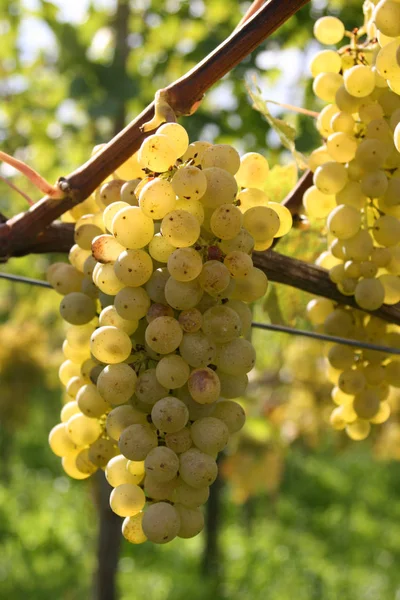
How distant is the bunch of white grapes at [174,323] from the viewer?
0.52m

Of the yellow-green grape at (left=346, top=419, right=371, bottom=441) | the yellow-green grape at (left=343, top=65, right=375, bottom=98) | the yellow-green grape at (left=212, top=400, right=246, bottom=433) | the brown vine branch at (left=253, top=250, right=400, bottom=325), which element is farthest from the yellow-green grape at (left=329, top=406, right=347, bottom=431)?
the yellow-green grape at (left=343, top=65, right=375, bottom=98)

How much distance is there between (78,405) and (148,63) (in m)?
2.11

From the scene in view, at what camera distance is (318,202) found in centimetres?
73

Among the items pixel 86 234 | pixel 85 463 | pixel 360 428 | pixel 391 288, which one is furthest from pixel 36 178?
pixel 360 428

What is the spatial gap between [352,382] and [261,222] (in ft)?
0.88

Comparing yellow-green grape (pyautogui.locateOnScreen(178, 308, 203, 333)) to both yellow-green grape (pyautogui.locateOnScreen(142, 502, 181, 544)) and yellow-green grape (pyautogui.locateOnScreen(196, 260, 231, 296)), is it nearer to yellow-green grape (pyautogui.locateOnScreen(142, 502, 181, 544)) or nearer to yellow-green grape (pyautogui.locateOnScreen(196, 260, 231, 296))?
yellow-green grape (pyautogui.locateOnScreen(196, 260, 231, 296))

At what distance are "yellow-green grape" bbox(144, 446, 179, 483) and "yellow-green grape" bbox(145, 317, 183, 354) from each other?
0.25 ft

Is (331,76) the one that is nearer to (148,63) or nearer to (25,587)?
(148,63)

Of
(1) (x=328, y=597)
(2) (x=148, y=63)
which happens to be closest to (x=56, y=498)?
(1) (x=328, y=597)

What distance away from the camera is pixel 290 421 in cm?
270

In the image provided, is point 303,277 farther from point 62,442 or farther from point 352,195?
point 62,442

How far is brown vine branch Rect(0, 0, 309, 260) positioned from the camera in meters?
0.53

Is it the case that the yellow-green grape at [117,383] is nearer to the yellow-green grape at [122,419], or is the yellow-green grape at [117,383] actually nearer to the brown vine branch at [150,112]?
the yellow-green grape at [122,419]

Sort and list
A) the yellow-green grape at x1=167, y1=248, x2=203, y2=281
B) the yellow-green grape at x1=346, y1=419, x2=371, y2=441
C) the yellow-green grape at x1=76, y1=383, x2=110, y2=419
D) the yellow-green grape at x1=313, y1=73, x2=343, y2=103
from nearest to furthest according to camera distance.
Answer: the yellow-green grape at x1=167, y1=248, x2=203, y2=281 < the yellow-green grape at x1=76, y1=383, x2=110, y2=419 < the yellow-green grape at x1=313, y1=73, x2=343, y2=103 < the yellow-green grape at x1=346, y1=419, x2=371, y2=441
